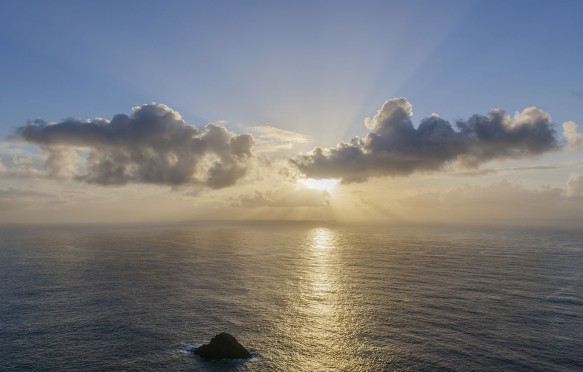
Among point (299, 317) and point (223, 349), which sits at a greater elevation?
point (223, 349)

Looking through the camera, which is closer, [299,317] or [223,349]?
[223,349]

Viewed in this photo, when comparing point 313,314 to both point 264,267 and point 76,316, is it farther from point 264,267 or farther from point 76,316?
point 264,267

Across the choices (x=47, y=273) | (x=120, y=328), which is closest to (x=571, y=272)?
(x=120, y=328)

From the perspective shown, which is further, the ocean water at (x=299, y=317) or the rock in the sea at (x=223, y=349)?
the rock in the sea at (x=223, y=349)

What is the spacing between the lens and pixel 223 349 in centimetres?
5869

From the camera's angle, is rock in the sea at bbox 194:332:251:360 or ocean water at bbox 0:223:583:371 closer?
ocean water at bbox 0:223:583:371

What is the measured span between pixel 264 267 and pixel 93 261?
7625 centimetres

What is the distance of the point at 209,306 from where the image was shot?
85.9 m

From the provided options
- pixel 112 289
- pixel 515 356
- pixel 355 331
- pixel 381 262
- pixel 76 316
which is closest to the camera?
pixel 515 356

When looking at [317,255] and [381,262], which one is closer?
[381,262]

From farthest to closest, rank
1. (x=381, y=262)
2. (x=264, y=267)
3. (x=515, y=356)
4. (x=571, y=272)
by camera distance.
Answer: (x=381, y=262)
(x=264, y=267)
(x=571, y=272)
(x=515, y=356)

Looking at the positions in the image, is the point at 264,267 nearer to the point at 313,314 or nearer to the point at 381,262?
the point at 381,262

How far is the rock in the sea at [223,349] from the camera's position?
5831cm

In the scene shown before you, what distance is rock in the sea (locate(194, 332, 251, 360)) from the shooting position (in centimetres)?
5831
